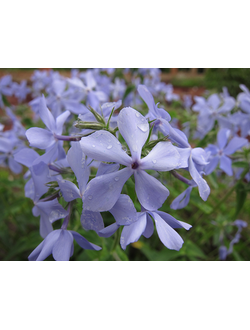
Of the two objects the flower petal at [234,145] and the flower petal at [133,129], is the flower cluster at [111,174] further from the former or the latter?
the flower petal at [234,145]

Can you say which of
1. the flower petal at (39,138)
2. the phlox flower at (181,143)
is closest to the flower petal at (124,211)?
the phlox flower at (181,143)

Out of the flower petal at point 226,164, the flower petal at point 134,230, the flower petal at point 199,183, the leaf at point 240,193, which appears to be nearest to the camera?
the flower petal at point 134,230

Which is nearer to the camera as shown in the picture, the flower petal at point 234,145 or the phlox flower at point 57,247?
the phlox flower at point 57,247

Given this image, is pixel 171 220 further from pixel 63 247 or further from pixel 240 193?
pixel 240 193

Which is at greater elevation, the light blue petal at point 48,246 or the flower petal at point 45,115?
the flower petal at point 45,115

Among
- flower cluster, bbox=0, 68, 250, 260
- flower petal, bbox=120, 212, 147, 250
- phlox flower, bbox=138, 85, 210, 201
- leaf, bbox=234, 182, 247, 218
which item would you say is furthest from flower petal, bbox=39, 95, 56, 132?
leaf, bbox=234, 182, 247, 218

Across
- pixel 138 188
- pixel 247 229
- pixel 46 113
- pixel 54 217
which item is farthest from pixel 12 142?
pixel 247 229
